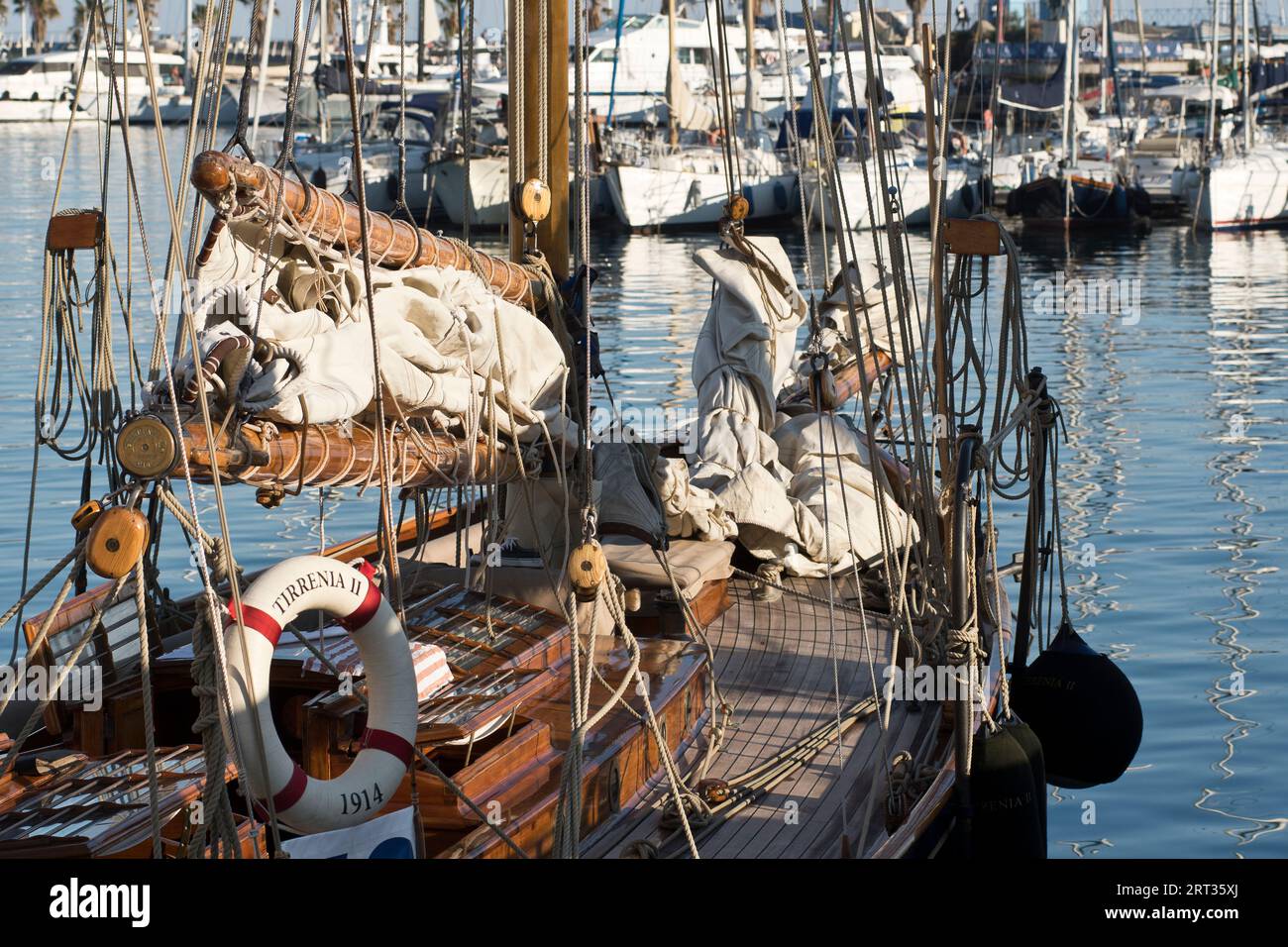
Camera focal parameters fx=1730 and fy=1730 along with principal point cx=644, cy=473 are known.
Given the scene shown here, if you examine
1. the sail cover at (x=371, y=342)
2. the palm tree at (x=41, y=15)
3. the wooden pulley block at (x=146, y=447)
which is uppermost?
the palm tree at (x=41, y=15)

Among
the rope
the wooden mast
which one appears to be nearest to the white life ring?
the rope

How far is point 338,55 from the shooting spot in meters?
53.4

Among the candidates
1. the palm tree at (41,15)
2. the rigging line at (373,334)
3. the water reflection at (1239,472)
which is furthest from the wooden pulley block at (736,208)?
the palm tree at (41,15)

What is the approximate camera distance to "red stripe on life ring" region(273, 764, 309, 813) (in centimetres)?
443

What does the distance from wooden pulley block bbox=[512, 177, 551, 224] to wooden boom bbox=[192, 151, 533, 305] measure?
219 millimetres

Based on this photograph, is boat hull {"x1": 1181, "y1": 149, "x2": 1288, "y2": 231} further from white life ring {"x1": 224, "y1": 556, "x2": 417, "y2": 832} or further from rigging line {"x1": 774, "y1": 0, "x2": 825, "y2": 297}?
white life ring {"x1": 224, "y1": 556, "x2": 417, "y2": 832}

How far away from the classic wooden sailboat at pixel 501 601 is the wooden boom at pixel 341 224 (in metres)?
0.02

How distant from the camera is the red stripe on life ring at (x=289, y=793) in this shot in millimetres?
4434

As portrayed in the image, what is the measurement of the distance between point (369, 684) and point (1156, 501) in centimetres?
1112

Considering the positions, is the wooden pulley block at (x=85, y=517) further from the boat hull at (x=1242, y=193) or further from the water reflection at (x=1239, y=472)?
the boat hull at (x=1242, y=193)

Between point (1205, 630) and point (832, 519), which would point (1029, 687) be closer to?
point (832, 519)

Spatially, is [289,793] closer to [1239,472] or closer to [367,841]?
[367,841]

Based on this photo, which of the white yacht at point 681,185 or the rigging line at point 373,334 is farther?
the white yacht at point 681,185
